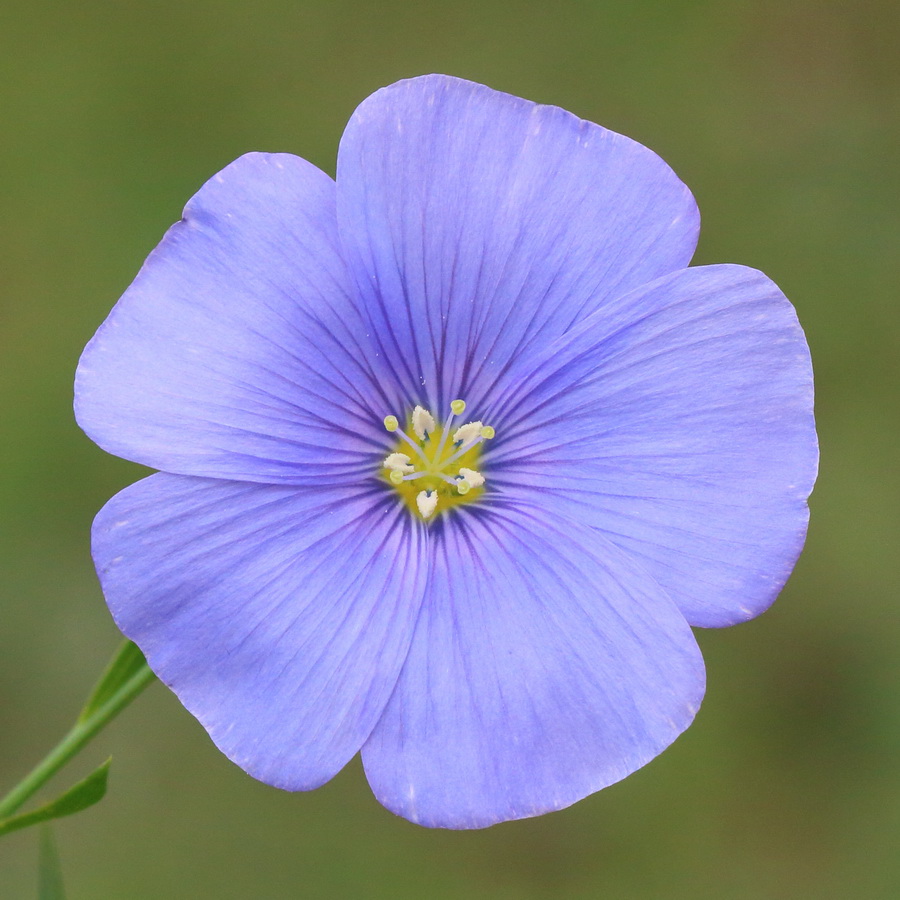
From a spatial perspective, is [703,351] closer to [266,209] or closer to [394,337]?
[394,337]

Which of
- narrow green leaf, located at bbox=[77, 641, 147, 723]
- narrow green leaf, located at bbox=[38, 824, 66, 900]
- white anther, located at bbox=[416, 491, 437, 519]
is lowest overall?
narrow green leaf, located at bbox=[38, 824, 66, 900]

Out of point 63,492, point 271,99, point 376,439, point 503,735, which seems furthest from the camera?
point 271,99

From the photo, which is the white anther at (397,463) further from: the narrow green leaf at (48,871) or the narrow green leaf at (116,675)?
the narrow green leaf at (48,871)

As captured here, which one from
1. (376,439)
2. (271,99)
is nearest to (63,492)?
(271,99)

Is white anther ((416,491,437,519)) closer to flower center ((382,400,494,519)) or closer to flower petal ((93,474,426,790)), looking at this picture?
flower center ((382,400,494,519))

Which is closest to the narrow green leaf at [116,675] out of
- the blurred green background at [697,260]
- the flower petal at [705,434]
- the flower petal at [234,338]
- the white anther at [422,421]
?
the flower petal at [234,338]

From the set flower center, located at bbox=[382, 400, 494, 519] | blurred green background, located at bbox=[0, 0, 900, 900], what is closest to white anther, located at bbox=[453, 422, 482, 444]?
flower center, located at bbox=[382, 400, 494, 519]
